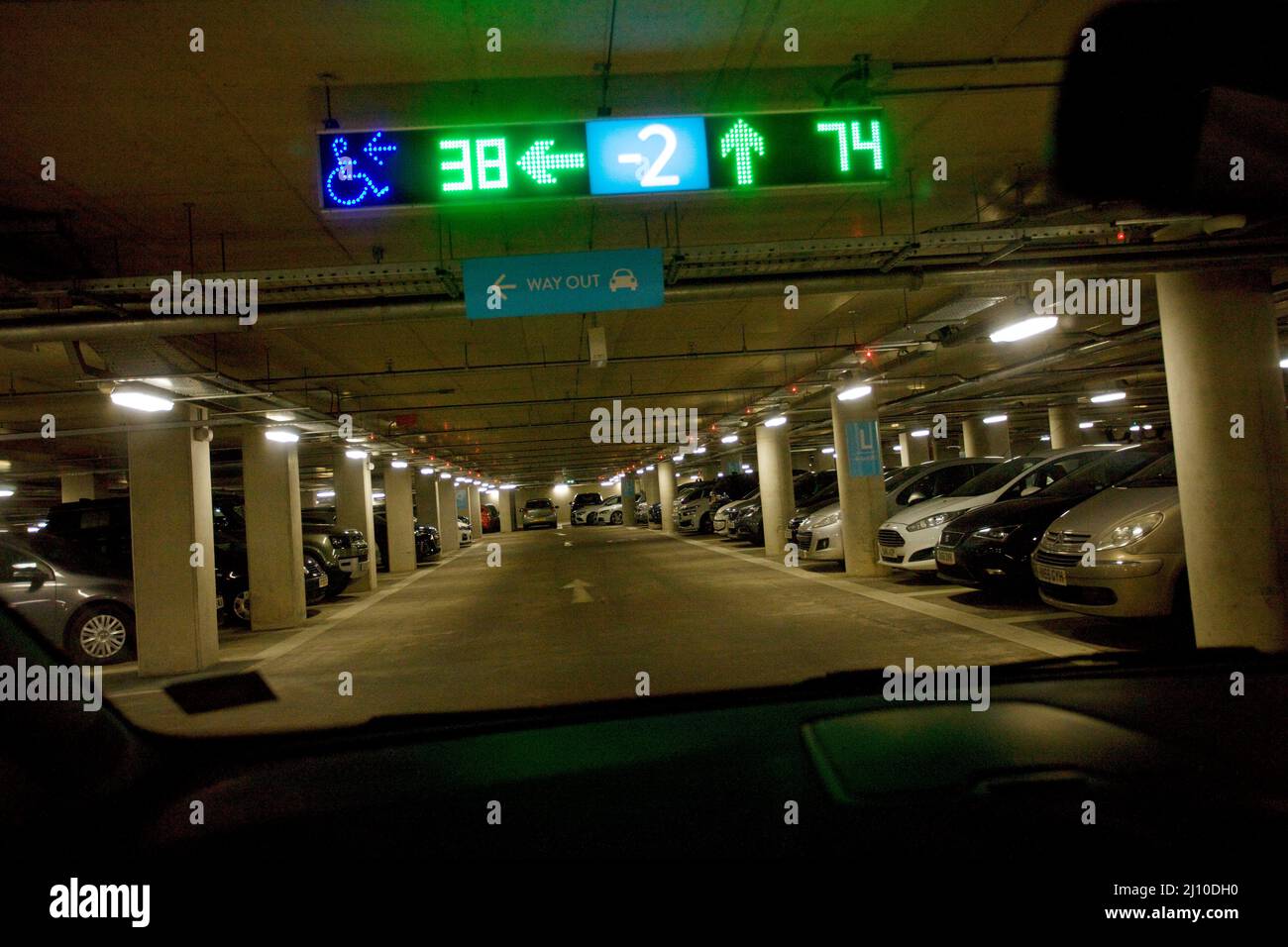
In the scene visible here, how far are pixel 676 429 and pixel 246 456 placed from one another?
13.9m

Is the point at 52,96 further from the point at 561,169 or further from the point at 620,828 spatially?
the point at 620,828

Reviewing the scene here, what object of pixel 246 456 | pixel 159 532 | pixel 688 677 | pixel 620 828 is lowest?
pixel 688 677

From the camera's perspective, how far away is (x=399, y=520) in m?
24.3

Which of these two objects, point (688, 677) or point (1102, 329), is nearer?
point (688, 677)

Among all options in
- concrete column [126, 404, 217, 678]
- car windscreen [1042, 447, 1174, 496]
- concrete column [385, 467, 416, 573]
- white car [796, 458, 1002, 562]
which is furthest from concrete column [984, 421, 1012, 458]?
concrete column [126, 404, 217, 678]

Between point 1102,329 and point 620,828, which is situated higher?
point 1102,329

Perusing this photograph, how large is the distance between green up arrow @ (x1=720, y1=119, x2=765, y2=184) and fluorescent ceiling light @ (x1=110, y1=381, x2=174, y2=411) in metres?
6.93

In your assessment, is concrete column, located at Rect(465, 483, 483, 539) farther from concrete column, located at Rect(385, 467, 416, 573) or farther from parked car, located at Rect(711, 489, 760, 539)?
parked car, located at Rect(711, 489, 760, 539)

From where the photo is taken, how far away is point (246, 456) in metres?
13.7

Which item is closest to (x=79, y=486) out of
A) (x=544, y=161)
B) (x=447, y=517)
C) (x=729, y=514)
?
(x=447, y=517)

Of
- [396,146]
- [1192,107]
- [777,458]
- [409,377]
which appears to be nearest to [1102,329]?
[777,458]

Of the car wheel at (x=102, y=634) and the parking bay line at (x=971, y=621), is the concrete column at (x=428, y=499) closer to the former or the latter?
the parking bay line at (x=971, y=621)

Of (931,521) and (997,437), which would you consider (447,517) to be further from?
(931,521)

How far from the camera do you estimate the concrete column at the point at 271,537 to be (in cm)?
1338
